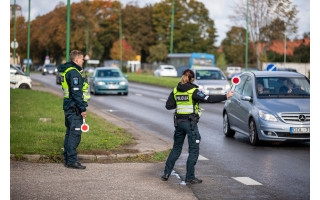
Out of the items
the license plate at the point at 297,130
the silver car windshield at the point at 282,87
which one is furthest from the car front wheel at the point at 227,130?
the license plate at the point at 297,130

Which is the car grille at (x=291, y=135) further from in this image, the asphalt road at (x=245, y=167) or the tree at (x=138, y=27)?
the tree at (x=138, y=27)

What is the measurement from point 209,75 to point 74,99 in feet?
63.7

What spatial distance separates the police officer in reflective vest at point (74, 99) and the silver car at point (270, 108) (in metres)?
4.83

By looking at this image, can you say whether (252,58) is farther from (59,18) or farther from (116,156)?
(116,156)

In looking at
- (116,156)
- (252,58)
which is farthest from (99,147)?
(252,58)

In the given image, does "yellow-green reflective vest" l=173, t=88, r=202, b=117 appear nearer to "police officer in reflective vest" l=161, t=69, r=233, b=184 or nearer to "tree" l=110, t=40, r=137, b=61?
"police officer in reflective vest" l=161, t=69, r=233, b=184

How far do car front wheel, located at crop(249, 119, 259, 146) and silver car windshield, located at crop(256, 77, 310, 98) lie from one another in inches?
29.2

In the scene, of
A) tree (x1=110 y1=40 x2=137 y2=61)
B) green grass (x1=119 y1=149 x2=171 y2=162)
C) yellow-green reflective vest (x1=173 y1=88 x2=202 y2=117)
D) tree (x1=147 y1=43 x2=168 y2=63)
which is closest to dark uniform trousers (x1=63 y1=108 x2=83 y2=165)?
green grass (x1=119 y1=149 x2=171 y2=162)

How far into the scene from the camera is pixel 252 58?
338 feet

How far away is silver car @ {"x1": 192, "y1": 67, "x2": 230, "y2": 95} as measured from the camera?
27250mm

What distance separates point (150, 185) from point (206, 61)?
2430 inches

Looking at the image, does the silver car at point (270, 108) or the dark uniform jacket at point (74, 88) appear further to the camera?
the silver car at point (270, 108)

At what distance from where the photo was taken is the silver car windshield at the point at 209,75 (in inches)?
1119
